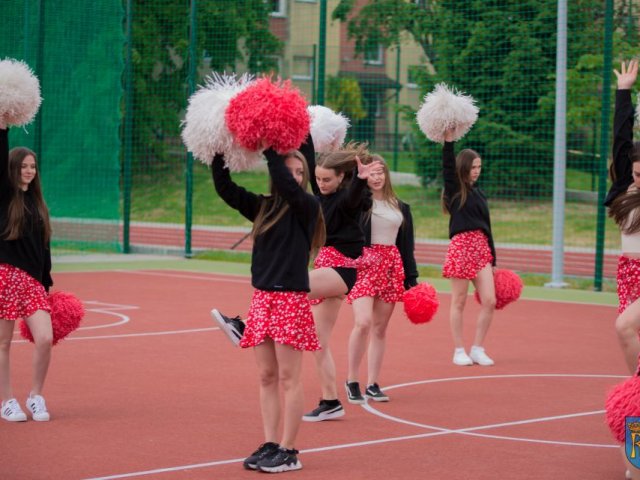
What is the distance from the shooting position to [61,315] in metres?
6.89

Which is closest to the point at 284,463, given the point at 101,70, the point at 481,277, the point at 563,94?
the point at 481,277

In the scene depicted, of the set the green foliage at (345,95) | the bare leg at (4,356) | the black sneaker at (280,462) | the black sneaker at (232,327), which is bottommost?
the black sneaker at (280,462)

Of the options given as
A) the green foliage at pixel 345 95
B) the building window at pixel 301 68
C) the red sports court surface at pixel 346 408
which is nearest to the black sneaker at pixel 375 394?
the red sports court surface at pixel 346 408

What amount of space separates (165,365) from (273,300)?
133 inches

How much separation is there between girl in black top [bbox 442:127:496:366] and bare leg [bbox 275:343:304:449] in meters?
3.57

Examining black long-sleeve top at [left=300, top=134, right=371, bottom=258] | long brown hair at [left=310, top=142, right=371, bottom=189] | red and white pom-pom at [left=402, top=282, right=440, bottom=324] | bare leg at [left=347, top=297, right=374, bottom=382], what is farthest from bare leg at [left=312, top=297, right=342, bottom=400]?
red and white pom-pom at [left=402, top=282, right=440, bottom=324]

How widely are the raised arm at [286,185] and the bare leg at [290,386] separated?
2.28ft

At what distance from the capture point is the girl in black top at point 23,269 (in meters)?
6.56

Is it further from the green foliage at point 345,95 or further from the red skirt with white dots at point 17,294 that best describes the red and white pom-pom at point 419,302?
the green foliage at point 345,95

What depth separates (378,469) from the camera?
5.54 meters

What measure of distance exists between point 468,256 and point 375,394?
2.06 meters

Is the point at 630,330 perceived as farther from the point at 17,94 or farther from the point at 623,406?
the point at 17,94

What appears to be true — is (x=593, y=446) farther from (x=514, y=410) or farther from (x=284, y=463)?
(x=284, y=463)

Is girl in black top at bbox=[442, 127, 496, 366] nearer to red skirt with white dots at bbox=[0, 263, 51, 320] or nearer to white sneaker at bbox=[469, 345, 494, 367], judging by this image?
white sneaker at bbox=[469, 345, 494, 367]
